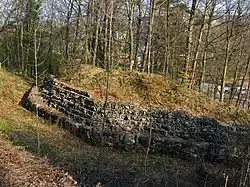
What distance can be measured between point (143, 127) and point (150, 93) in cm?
237

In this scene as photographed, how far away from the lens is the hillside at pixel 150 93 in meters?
14.1

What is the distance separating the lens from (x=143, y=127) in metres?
12.6

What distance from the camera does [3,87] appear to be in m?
16.6

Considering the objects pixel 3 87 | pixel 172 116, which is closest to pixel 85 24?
pixel 3 87

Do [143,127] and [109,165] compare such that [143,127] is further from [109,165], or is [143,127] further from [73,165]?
[73,165]

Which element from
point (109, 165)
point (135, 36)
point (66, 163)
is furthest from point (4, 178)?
point (135, 36)

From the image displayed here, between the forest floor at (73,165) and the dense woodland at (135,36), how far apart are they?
6.67m

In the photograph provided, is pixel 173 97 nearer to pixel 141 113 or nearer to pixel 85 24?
pixel 141 113

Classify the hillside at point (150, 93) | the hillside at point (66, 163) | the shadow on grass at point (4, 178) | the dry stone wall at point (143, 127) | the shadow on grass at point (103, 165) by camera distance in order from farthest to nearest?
the hillside at point (150, 93) → the dry stone wall at point (143, 127) → the shadow on grass at point (103, 165) → the hillside at point (66, 163) → the shadow on grass at point (4, 178)

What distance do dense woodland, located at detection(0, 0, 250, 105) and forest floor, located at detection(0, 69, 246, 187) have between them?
6674 millimetres

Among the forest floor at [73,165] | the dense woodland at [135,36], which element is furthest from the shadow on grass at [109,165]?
the dense woodland at [135,36]

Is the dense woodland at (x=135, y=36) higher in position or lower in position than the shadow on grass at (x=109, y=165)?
higher

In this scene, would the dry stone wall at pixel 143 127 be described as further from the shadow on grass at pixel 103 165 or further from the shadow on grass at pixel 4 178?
the shadow on grass at pixel 4 178

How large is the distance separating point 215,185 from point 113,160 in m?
3.07
